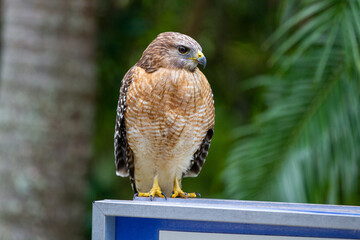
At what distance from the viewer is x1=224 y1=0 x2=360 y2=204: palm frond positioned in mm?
3947

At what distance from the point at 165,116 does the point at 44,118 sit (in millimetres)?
1991

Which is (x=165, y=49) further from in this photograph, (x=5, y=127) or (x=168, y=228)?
(x=5, y=127)

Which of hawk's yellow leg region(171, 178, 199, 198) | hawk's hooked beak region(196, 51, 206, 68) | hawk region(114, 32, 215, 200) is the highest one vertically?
hawk's hooked beak region(196, 51, 206, 68)

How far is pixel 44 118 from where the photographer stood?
13.6 feet

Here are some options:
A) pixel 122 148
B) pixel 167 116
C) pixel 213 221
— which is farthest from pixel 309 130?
pixel 213 221

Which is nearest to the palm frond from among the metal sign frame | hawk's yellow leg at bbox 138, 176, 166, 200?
hawk's yellow leg at bbox 138, 176, 166, 200

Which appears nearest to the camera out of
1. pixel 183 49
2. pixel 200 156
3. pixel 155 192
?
pixel 183 49

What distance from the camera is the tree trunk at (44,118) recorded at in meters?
4.09

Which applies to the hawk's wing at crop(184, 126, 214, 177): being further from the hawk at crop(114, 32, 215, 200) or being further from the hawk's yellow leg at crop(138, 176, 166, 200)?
A: the hawk's yellow leg at crop(138, 176, 166, 200)

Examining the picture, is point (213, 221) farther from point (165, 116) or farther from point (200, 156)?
point (200, 156)

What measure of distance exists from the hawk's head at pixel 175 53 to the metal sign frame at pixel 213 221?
83 centimetres

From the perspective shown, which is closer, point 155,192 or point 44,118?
point 155,192

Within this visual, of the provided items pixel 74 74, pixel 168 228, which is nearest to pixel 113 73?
pixel 74 74

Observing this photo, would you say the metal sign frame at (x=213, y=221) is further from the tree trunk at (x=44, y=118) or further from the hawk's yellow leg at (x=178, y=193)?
the tree trunk at (x=44, y=118)
